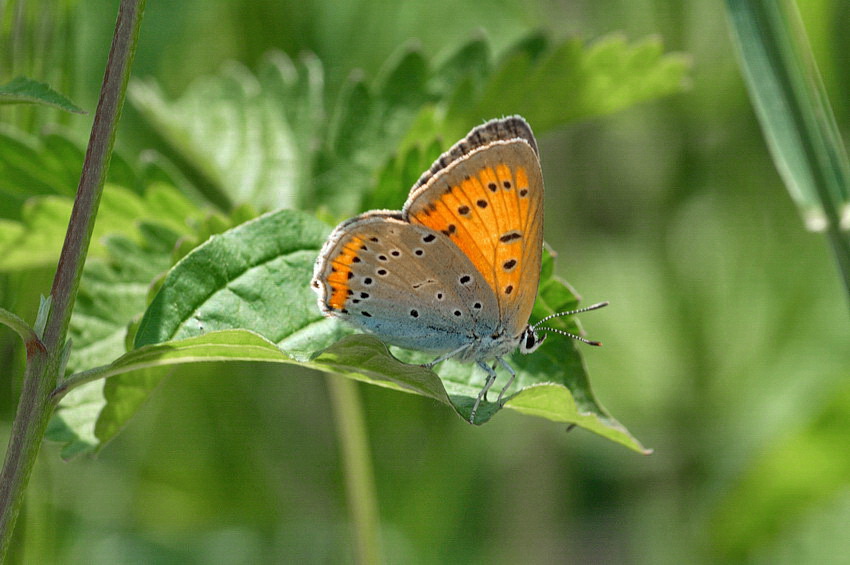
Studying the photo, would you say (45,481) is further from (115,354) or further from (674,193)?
(674,193)

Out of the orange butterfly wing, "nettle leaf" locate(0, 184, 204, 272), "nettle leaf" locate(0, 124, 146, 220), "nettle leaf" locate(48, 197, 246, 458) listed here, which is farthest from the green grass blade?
"nettle leaf" locate(0, 124, 146, 220)

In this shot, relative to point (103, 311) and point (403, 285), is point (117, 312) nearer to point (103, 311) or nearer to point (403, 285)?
point (103, 311)

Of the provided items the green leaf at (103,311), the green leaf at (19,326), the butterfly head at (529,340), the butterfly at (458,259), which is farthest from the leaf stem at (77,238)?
the butterfly head at (529,340)

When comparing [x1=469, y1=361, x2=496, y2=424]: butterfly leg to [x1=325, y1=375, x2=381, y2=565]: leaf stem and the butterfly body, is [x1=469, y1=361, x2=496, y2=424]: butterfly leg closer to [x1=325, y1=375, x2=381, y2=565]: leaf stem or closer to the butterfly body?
the butterfly body

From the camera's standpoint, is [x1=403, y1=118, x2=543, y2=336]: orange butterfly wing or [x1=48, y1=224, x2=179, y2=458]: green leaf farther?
[x1=403, y1=118, x2=543, y2=336]: orange butterfly wing

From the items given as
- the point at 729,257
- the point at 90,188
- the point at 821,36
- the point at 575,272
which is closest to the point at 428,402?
the point at 575,272

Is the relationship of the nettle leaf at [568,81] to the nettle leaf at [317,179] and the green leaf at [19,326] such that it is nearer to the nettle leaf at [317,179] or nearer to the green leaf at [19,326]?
the nettle leaf at [317,179]
